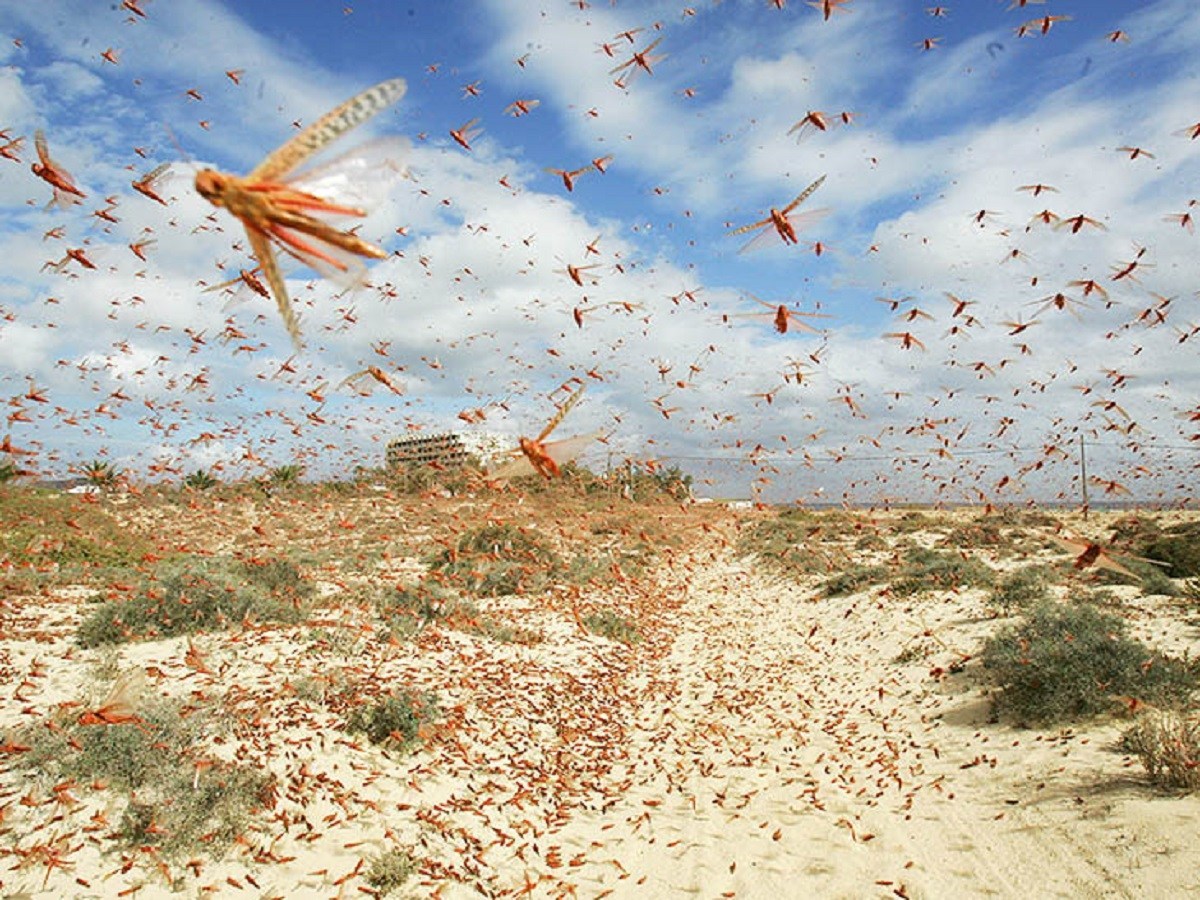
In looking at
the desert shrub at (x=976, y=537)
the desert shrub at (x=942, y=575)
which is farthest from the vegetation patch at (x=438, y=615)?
the desert shrub at (x=976, y=537)

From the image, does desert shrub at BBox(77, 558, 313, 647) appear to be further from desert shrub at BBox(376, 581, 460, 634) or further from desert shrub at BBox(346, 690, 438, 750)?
desert shrub at BBox(346, 690, 438, 750)

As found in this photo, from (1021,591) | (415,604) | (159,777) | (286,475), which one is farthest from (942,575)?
(286,475)

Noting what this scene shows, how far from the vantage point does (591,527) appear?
2838cm

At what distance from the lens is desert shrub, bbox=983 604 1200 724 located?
758 centimetres

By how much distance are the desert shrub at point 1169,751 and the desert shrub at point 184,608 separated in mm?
10969

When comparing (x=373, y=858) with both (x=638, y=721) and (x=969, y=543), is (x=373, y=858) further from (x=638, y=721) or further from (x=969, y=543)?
(x=969, y=543)

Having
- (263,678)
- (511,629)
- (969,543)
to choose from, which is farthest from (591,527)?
(263,678)

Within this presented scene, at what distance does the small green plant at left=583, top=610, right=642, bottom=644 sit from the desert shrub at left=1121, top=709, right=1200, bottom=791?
8.44 metres

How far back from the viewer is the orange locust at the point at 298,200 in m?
1.38

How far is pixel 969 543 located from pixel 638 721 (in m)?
17.1

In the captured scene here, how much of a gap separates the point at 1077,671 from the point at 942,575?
8.03 meters

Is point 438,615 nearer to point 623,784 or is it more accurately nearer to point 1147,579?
point 623,784

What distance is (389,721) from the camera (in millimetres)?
7441

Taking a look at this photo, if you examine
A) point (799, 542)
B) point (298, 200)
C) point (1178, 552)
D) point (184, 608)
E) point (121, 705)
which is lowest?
point (121, 705)
